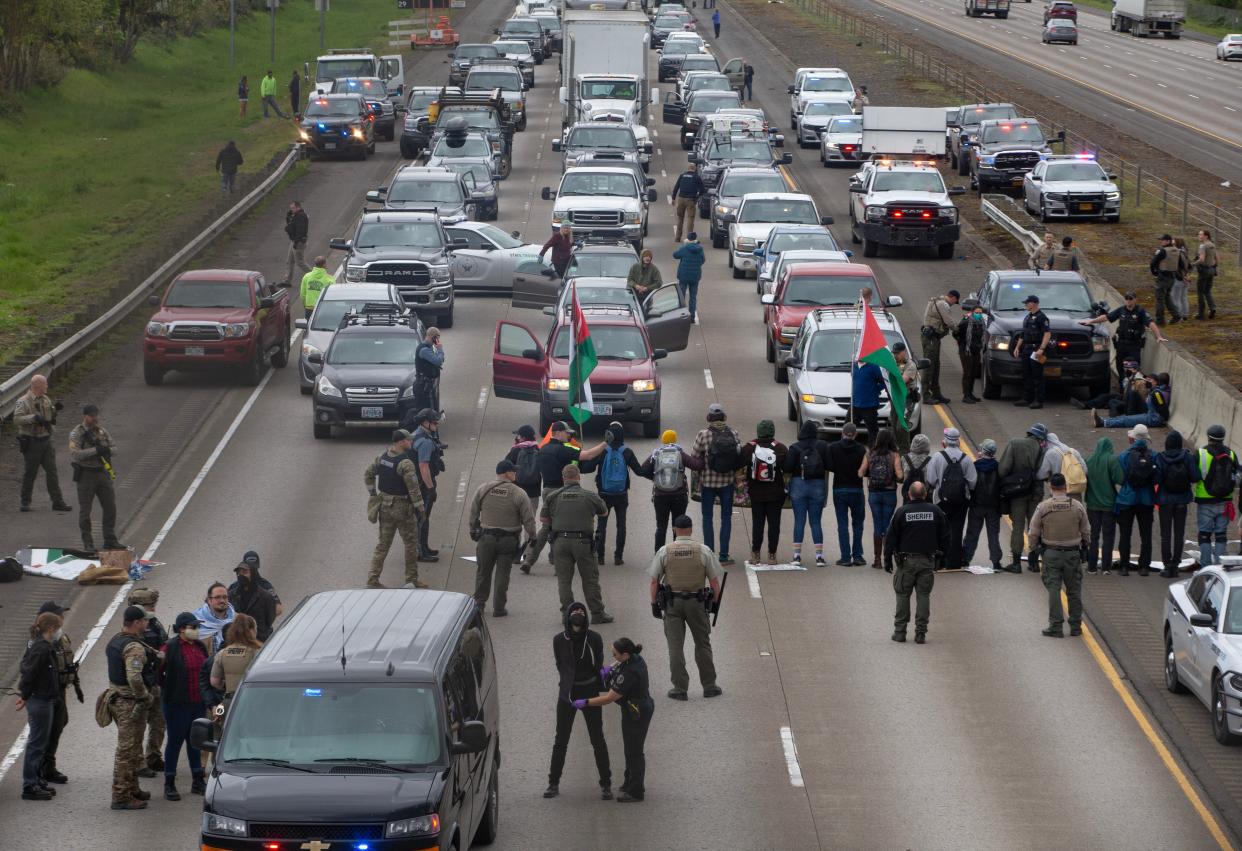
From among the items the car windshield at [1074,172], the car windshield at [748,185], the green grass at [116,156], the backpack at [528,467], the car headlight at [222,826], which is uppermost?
the car windshield at [1074,172]

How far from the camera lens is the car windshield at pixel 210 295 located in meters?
31.1

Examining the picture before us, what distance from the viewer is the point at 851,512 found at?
2175cm

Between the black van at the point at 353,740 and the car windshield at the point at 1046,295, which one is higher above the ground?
the black van at the point at 353,740

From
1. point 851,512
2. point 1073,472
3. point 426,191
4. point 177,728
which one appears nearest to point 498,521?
point 851,512

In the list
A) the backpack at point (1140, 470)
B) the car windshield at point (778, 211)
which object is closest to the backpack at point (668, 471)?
the backpack at point (1140, 470)

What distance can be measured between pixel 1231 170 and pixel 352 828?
151 feet

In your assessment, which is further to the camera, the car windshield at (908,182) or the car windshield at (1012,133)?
the car windshield at (1012,133)

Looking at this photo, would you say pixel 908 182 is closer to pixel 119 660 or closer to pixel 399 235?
pixel 399 235

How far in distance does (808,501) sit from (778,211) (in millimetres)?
19266

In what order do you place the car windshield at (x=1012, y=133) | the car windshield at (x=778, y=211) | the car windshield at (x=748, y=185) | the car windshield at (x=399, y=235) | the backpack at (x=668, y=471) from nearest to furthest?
the backpack at (x=668, y=471), the car windshield at (x=399, y=235), the car windshield at (x=778, y=211), the car windshield at (x=748, y=185), the car windshield at (x=1012, y=133)

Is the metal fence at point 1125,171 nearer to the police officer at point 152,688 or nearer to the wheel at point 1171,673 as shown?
the wheel at point 1171,673

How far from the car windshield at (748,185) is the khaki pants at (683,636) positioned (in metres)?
26.2

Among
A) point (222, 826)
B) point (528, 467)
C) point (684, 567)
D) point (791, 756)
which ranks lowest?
point (791, 756)

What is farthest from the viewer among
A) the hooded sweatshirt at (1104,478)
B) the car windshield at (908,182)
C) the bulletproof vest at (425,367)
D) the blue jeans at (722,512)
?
the car windshield at (908,182)
